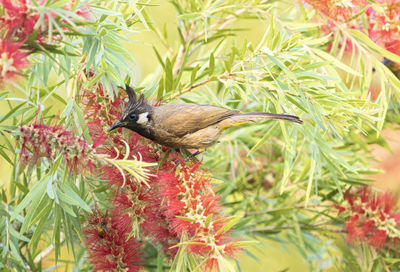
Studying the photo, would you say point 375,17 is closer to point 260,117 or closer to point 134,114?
point 260,117

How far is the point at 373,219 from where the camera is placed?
197 centimetres

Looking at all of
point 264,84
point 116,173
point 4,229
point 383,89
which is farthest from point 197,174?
point 383,89

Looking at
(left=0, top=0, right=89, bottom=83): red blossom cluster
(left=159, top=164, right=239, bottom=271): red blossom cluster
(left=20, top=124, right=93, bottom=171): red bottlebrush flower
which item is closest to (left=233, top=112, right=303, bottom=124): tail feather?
(left=159, top=164, right=239, bottom=271): red blossom cluster

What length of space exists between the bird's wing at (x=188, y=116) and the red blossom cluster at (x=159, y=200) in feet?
0.92

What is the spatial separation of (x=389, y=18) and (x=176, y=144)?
0.92m

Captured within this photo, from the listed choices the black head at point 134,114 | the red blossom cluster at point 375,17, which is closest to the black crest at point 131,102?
the black head at point 134,114

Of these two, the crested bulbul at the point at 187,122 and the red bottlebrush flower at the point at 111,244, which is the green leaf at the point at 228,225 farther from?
the crested bulbul at the point at 187,122

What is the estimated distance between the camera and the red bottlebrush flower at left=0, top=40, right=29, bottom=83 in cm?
101

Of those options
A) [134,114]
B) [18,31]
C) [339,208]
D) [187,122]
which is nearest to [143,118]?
[134,114]

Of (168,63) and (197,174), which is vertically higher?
(168,63)

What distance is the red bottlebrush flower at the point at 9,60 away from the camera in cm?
101

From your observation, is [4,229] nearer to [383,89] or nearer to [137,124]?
[137,124]

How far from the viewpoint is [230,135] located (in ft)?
8.14

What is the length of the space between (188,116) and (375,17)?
2.77 feet
